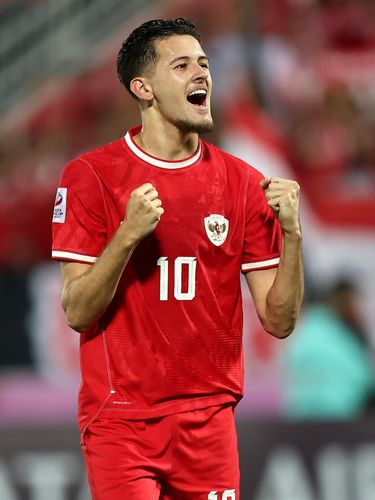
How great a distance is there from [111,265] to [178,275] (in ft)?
0.95

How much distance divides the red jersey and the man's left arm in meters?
0.12

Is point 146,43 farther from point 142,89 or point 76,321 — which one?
point 76,321

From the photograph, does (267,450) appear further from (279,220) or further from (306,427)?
(279,220)

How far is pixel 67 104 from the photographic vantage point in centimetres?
873

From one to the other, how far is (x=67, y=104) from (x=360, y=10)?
8.01 feet

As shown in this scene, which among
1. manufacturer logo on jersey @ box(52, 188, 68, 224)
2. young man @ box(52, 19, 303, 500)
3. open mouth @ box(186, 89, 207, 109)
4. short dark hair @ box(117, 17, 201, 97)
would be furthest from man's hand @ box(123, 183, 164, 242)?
short dark hair @ box(117, 17, 201, 97)

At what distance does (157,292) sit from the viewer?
12.0 feet

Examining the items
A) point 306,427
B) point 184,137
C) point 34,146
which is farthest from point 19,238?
point 184,137

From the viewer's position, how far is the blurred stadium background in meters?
7.82

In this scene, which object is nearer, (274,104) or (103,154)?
(103,154)

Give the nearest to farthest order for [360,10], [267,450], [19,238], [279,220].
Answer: [279,220], [267,450], [19,238], [360,10]

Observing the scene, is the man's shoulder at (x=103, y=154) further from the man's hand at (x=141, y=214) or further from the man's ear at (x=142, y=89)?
the man's hand at (x=141, y=214)

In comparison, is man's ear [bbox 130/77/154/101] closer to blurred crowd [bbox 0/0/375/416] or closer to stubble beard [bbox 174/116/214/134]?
stubble beard [bbox 174/116/214/134]

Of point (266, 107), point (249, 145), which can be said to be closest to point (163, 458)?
point (249, 145)
